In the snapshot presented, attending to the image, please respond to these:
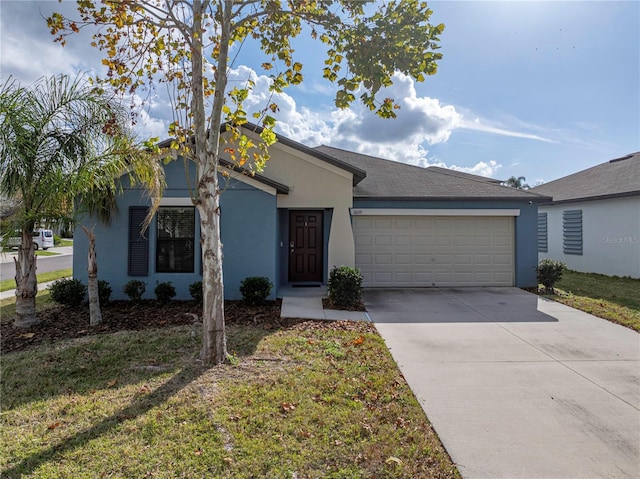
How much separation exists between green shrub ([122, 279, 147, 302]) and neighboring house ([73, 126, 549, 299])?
0.25m

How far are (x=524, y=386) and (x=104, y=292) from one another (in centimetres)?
851

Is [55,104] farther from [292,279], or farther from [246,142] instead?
[292,279]

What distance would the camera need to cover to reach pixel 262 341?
5945 mm

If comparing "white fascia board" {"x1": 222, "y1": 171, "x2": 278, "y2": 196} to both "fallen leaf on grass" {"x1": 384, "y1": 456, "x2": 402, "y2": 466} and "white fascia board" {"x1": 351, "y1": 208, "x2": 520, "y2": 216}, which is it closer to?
"white fascia board" {"x1": 351, "y1": 208, "x2": 520, "y2": 216}

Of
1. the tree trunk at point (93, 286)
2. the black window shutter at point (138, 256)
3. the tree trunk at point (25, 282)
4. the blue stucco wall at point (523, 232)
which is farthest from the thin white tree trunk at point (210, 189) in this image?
the blue stucco wall at point (523, 232)

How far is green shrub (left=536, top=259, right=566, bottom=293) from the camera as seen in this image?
10609 mm

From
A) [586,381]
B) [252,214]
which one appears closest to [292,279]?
[252,214]

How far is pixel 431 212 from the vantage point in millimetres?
11219

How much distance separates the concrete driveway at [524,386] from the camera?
3.13 metres

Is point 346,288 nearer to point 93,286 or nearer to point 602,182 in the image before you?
point 93,286

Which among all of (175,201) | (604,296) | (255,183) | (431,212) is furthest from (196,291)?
(604,296)

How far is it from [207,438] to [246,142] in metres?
3.76

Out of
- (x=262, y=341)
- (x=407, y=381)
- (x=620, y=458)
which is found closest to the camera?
(x=620, y=458)

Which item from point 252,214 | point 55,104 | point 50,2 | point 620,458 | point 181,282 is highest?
point 50,2
